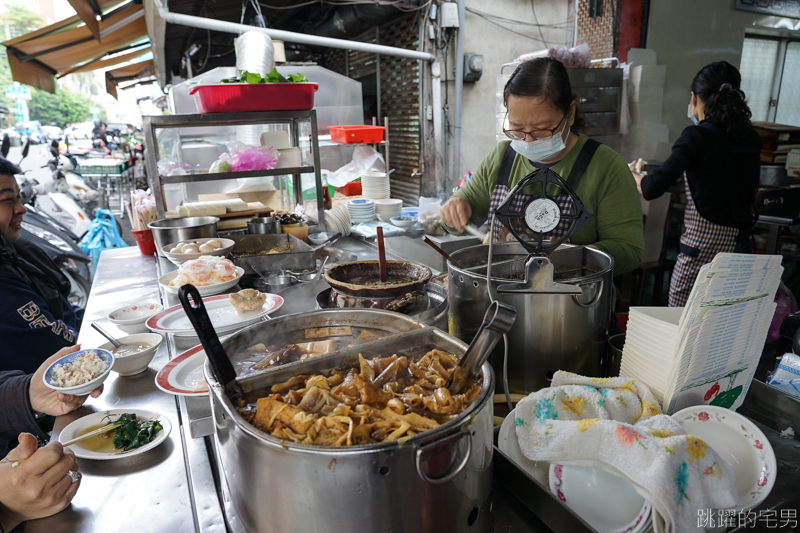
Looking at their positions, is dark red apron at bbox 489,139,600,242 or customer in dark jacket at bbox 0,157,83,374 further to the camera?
customer in dark jacket at bbox 0,157,83,374

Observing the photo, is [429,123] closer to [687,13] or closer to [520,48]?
[520,48]

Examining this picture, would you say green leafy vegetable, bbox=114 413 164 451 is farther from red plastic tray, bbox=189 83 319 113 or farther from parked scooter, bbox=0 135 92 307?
parked scooter, bbox=0 135 92 307

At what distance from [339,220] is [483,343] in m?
3.12

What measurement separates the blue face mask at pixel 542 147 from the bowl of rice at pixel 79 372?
6.58 feet

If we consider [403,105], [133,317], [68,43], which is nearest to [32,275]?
[133,317]

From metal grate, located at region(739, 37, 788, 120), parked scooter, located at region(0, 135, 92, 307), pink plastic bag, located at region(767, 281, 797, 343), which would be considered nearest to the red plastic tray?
parked scooter, located at region(0, 135, 92, 307)

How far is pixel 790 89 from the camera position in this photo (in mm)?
7445

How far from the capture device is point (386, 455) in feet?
2.32

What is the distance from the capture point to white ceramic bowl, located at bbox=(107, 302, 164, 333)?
2088mm

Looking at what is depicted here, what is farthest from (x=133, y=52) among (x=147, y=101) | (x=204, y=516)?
(x=204, y=516)

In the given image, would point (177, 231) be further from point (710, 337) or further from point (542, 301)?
point (710, 337)

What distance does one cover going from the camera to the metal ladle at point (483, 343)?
87 cm

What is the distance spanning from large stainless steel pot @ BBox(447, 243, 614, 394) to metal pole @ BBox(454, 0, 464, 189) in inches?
245

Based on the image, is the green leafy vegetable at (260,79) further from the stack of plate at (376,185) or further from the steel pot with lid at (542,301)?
the steel pot with lid at (542,301)
